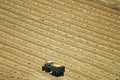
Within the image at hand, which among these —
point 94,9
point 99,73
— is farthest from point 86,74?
point 94,9

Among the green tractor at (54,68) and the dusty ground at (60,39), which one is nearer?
the green tractor at (54,68)

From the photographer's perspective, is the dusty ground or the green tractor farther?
the dusty ground

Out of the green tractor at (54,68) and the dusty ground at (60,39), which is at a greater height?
the dusty ground at (60,39)

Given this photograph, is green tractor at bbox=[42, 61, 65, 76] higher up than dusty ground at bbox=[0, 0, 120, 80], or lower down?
lower down
